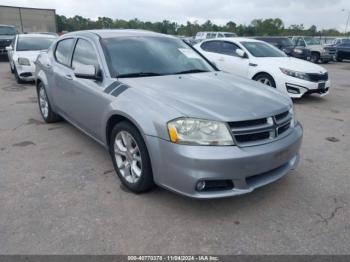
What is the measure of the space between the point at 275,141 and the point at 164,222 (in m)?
1.25

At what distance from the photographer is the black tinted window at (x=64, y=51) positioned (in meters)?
4.71

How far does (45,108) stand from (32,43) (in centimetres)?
629

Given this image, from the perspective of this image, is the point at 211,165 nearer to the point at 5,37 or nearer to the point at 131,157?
the point at 131,157

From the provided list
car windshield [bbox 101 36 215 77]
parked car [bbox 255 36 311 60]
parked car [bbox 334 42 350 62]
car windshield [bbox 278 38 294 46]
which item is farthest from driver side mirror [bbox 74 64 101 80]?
parked car [bbox 334 42 350 62]

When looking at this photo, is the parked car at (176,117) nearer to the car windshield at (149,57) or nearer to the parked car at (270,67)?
the car windshield at (149,57)

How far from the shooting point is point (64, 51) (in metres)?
4.96

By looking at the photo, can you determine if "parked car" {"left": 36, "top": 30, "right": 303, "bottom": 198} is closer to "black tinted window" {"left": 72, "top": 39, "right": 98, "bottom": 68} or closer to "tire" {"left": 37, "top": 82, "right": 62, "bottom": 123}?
"black tinted window" {"left": 72, "top": 39, "right": 98, "bottom": 68}

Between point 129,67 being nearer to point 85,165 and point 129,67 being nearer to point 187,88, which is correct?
point 187,88

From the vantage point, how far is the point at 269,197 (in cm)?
332

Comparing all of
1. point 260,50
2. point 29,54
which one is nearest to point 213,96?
point 260,50

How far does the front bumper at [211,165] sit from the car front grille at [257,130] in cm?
6

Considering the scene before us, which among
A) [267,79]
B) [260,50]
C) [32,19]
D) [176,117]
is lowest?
[267,79]

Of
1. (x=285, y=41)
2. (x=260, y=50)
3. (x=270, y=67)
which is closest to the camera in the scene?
(x=270, y=67)

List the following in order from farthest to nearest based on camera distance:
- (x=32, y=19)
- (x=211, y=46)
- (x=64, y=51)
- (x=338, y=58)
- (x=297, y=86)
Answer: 1. (x=32, y=19)
2. (x=338, y=58)
3. (x=211, y=46)
4. (x=297, y=86)
5. (x=64, y=51)
